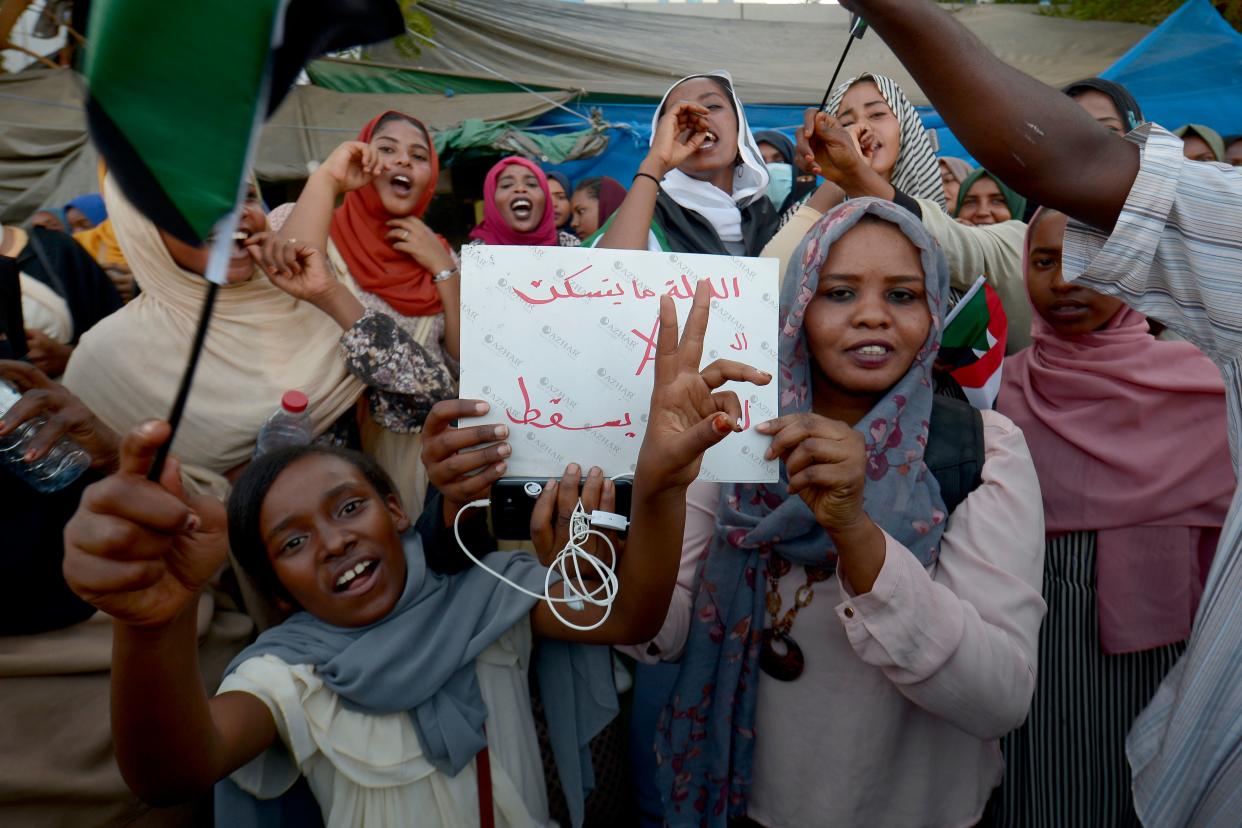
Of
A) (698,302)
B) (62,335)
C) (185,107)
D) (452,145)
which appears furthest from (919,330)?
(452,145)

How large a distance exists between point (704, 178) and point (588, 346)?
4.74 feet

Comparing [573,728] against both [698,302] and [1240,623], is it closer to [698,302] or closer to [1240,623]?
[698,302]

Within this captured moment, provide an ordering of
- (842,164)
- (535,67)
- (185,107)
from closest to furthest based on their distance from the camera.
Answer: (185,107)
(842,164)
(535,67)

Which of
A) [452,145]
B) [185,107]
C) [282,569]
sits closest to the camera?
[185,107]

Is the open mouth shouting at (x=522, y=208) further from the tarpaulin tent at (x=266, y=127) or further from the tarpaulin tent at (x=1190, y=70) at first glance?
the tarpaulin tent at (x=1190, y=70)

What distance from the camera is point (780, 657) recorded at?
1.61 metres

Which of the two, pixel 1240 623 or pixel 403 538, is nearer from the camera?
pixel 1240 623

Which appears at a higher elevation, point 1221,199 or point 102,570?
point 1221,199

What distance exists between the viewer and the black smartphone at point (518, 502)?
4.70 ft

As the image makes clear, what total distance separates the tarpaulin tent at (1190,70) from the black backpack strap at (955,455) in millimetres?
6184

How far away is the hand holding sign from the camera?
1246 millimetres

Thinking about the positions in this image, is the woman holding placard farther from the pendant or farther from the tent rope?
the tent rope

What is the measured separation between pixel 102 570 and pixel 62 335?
1929 mm

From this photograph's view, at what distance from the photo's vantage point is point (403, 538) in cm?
185
